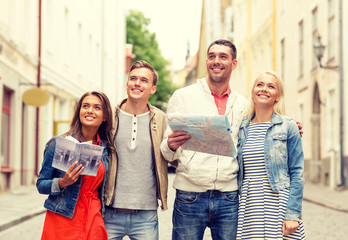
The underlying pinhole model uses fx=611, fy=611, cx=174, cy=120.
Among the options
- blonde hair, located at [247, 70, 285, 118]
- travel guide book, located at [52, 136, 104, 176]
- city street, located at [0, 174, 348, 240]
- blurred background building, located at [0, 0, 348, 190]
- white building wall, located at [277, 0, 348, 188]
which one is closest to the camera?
travel guide book, located at [52, 136, 104, 176]

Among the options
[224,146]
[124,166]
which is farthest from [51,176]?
[224,146]

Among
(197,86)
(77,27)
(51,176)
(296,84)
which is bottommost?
(51,176)

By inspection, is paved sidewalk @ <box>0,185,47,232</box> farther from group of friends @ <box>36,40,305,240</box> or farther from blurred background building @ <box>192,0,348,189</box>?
group of friends @ <box>36,40,305,240</box>

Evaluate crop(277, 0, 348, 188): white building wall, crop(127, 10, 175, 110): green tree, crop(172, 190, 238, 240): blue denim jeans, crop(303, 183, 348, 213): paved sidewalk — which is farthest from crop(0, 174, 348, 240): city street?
crop(127, 10, 175, 110): green tree

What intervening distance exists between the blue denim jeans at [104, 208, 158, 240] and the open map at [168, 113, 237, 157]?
0.59 m

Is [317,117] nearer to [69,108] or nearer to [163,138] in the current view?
[69,108]

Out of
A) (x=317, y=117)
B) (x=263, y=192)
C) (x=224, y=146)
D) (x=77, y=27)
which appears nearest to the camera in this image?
(x=224, y=146)

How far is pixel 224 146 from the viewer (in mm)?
3824

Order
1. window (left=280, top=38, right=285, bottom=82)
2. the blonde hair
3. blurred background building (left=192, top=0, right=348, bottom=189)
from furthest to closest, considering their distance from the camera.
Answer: window (left=280, top=38, right=285, bottom=82) → blurred background building (left=192, top=0, right=348, bottom=189) → the blonde hair

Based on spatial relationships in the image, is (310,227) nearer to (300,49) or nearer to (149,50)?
(300,49)

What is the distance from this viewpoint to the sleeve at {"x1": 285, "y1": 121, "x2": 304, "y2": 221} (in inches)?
158

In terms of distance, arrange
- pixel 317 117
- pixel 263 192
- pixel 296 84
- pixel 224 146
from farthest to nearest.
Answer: pixel 296 84 < pixel 317 117 < pixel 263 192 < pixel 224 146

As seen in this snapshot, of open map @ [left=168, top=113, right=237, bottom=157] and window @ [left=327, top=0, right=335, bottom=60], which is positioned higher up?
window @ [left=327, top=0, right=335, bottom=60]

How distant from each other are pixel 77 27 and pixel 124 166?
2396 centimetres
